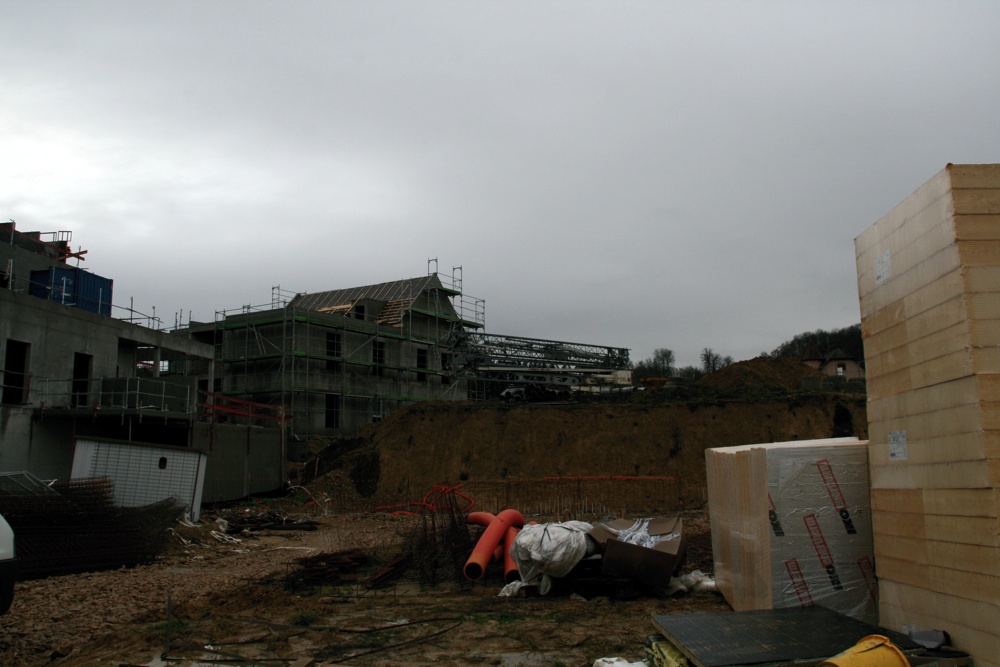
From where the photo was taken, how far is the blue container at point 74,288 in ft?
86.2

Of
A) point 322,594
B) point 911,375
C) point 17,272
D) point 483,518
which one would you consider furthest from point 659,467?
point 17,272

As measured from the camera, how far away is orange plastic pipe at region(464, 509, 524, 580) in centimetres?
1184

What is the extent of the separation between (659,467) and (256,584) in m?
19.4

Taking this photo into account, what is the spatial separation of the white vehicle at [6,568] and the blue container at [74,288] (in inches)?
820

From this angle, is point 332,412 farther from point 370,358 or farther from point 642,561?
point 642,561

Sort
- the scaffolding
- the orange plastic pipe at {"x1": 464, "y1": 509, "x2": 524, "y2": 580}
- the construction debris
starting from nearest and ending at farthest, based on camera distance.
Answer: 1. the orange plastic pipe at {"x1": 464, "y1": 509, "x2": 524, "y2": 580}
2. the construction debris
3. the scaffolding

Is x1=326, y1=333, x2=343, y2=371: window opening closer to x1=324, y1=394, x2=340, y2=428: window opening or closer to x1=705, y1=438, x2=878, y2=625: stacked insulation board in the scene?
x1=324, y1=394, x2=340, y2=428: window opening

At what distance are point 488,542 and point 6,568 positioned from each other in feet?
22.9

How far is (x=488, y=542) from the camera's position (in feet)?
40.6

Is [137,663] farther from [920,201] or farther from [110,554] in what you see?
[920,201]

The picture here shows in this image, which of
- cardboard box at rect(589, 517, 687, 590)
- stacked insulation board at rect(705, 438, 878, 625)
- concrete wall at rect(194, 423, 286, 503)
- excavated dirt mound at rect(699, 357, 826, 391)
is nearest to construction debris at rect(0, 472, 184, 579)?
concrete wall at rect(194, 423, 286, 503)

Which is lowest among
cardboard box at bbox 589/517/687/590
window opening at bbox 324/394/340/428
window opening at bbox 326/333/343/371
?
cardboard box at bbox 589/517/687/590

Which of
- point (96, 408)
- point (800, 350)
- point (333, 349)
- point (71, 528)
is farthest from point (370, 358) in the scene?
point (800, 350)

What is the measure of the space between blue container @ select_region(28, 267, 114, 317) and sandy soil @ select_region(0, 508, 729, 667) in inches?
637
